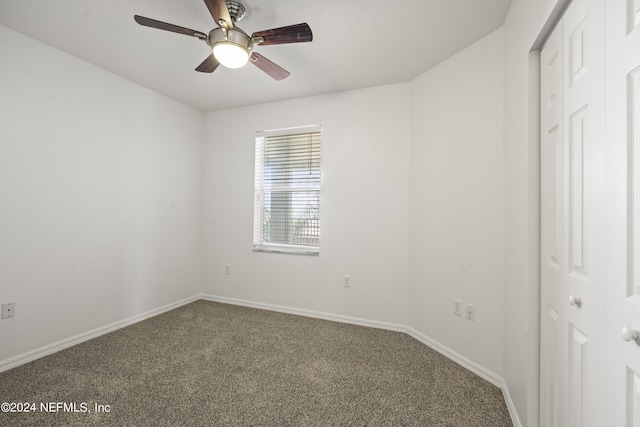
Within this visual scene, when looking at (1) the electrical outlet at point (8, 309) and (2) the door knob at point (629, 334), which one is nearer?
(2) the door knob at point (629, 334)

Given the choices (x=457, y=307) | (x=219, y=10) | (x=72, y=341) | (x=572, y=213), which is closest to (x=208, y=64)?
(x=219, y=10)

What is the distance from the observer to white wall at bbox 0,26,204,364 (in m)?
2.13

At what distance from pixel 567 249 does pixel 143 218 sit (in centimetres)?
358

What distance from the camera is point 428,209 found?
2607 mm

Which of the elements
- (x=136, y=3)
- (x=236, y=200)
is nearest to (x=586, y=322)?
(x=136, y=3)

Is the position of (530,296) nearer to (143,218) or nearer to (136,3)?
(136,3)

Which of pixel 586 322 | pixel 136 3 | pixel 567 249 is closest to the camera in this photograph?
pixel 586 322

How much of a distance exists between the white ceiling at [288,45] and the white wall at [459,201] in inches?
10.8

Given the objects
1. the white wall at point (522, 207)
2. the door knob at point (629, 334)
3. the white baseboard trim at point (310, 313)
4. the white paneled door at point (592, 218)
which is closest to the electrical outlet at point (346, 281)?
the white baseboard trim at point (310, 313)

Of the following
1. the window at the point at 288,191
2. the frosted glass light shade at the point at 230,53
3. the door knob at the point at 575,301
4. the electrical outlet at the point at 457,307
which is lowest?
the electrical outlet at the point at 457,307

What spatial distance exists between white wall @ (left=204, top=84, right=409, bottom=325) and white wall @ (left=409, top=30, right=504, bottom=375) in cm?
18

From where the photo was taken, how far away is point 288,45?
225cm

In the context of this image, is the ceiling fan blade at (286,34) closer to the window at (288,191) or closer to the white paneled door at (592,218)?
the white paneled door at (592,218)

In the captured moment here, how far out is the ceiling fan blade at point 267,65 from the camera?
1954 millimetres
